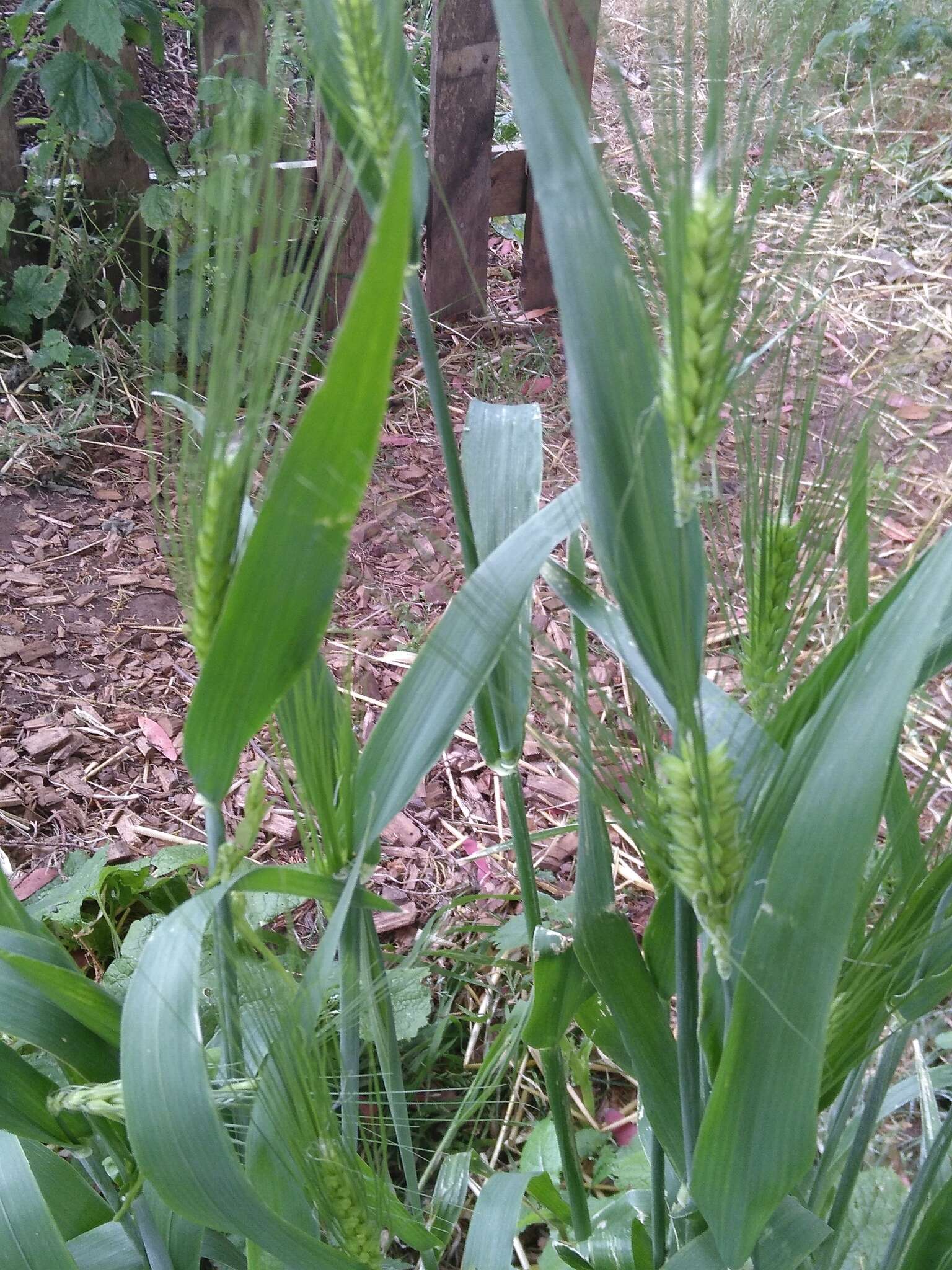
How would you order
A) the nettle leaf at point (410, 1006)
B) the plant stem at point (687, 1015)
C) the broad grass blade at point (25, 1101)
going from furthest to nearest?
the nettle leaf at point (410, 1006) → the broad grass blade at point (25, 1101) → the plant stem at point (687, 1015)

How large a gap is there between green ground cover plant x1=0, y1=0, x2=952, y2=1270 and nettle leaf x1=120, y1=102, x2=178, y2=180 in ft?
4.74

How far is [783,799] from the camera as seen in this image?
367 millimetres

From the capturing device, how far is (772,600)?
39cm

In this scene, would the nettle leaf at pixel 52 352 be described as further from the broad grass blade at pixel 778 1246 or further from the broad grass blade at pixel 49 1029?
the broad grass blade at pixel 778 1246

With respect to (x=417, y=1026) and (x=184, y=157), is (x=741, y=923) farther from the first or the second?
(x=184, y=157)

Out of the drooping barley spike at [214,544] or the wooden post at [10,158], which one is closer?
the drooping barley spike at [214,544]

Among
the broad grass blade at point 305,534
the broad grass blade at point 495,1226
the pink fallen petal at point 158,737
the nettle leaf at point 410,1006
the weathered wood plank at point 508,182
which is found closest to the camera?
the broad grass blade at point 305,534

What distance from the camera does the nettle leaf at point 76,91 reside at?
5.46ft

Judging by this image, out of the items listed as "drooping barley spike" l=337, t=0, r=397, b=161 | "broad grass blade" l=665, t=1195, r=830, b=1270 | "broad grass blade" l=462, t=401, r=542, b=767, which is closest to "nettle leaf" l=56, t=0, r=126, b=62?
"broad grass blade" l=462, t=401, r=542, b=767

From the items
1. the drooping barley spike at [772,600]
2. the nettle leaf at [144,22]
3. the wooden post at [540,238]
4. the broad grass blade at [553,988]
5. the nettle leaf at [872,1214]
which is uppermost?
the nettle leaf at [144,22]

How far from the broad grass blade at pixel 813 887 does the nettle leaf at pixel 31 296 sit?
1.76m

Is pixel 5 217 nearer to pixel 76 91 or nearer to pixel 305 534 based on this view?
pixel 76 91

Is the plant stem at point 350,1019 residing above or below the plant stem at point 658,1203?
above

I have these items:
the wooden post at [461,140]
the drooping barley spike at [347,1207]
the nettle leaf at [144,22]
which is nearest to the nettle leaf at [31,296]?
the nettle leaf at [144,22]
